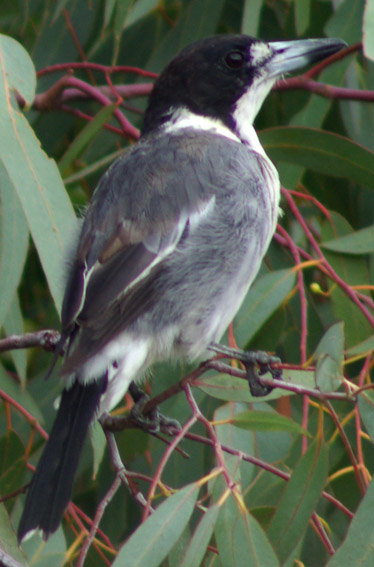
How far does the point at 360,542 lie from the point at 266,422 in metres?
0.22

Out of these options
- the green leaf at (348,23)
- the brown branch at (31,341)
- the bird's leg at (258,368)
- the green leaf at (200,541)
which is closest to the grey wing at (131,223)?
the brown branch at (31,341)

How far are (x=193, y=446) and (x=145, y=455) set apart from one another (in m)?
0.16

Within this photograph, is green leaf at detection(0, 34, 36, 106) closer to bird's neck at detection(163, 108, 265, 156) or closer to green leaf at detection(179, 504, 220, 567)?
bird's neck at detection(163, 108, 265, 156)

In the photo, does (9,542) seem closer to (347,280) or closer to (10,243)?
(10,243)

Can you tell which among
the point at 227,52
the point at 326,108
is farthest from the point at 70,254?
the point at 326,108

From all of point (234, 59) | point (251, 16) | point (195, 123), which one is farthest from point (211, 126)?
point (251, 16)

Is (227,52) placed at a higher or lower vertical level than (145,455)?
higher

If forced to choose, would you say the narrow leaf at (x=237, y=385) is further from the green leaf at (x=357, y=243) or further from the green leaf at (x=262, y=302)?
the green leaf at (x=357, y=243)

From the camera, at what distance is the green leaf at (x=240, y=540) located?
1419mm

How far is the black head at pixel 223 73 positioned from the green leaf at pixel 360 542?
990mm

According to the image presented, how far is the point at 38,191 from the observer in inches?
69.7

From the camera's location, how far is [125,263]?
1692mm

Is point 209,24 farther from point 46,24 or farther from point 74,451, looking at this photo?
point 74,451

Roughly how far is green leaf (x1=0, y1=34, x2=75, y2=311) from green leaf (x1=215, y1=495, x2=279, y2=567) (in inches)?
19.7
